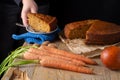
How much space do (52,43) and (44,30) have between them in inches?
3.3

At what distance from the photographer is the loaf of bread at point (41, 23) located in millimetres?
1515

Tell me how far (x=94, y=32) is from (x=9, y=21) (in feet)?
2.34

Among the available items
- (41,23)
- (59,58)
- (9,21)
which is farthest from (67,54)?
(9,21)

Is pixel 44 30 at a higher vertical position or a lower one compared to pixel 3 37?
higher

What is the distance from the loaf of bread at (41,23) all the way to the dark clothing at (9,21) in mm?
307

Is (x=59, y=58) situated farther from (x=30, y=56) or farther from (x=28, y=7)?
(x=28, y=7)

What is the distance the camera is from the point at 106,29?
4.87 ft

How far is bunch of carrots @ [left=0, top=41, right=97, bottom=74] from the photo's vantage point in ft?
4.10

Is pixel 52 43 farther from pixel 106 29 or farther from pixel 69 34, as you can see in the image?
pixel 106 29

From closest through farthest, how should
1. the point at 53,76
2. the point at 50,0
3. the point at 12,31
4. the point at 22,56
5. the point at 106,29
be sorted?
the point at 53,76 → the point at 22,56 → the point at 106,29 → the point at 50,0 → the point at 12,31

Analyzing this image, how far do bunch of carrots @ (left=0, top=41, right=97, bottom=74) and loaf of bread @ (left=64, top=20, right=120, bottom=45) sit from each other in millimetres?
156

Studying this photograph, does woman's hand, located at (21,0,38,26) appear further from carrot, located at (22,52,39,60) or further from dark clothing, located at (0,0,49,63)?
carrot, located at (22,52,39,60)

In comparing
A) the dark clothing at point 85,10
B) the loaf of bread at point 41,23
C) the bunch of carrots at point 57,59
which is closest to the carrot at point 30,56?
the bunch of carrots at point 57,59

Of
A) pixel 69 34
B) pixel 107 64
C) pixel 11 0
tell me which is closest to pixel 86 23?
pixel 69 34
